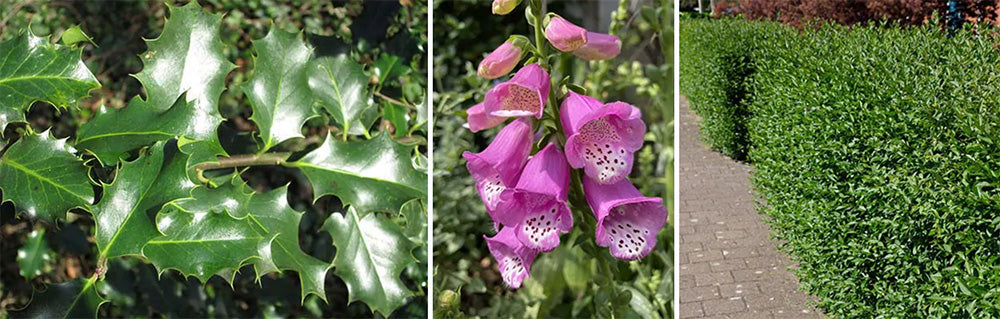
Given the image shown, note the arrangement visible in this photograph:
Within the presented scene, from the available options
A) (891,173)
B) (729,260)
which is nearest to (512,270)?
(891,173)

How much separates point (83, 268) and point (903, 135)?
259 centimetres

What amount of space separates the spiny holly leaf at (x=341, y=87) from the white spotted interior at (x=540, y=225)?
1.25 ft

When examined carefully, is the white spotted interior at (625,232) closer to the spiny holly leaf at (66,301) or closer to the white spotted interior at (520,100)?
the white spotted interior at (520,100)

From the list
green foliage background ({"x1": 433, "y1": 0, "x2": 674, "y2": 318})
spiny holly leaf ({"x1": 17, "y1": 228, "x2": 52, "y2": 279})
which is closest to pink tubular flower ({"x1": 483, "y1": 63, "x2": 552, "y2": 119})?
green foliage background ({"x1": 433, "y1": 0, "x2": 674, "y2": 318})

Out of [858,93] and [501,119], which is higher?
[501,119]

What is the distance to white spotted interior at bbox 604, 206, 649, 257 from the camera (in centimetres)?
117

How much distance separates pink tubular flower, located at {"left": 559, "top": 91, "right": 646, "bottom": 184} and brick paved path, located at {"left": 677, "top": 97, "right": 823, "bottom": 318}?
248cm

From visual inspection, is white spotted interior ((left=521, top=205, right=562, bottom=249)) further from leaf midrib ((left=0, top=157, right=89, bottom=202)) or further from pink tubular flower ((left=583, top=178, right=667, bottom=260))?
leaf midrib ((left=0, top=157, right=89, bottom=202))

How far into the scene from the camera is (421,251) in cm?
168

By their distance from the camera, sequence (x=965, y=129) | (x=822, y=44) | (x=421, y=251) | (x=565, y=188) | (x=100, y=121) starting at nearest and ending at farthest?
1. (x=100, y=121)
2. (x=565, y=188)
3. (x=421, y=251)
4. (x=965, y=129)
5. (x=822, y=44)

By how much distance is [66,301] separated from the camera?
3.45ft

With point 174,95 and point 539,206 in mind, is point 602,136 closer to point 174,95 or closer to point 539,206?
point 539,206

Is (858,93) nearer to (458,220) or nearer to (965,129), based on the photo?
(965,129)

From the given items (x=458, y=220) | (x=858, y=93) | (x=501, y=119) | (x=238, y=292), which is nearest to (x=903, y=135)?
(x=858, y=93)
